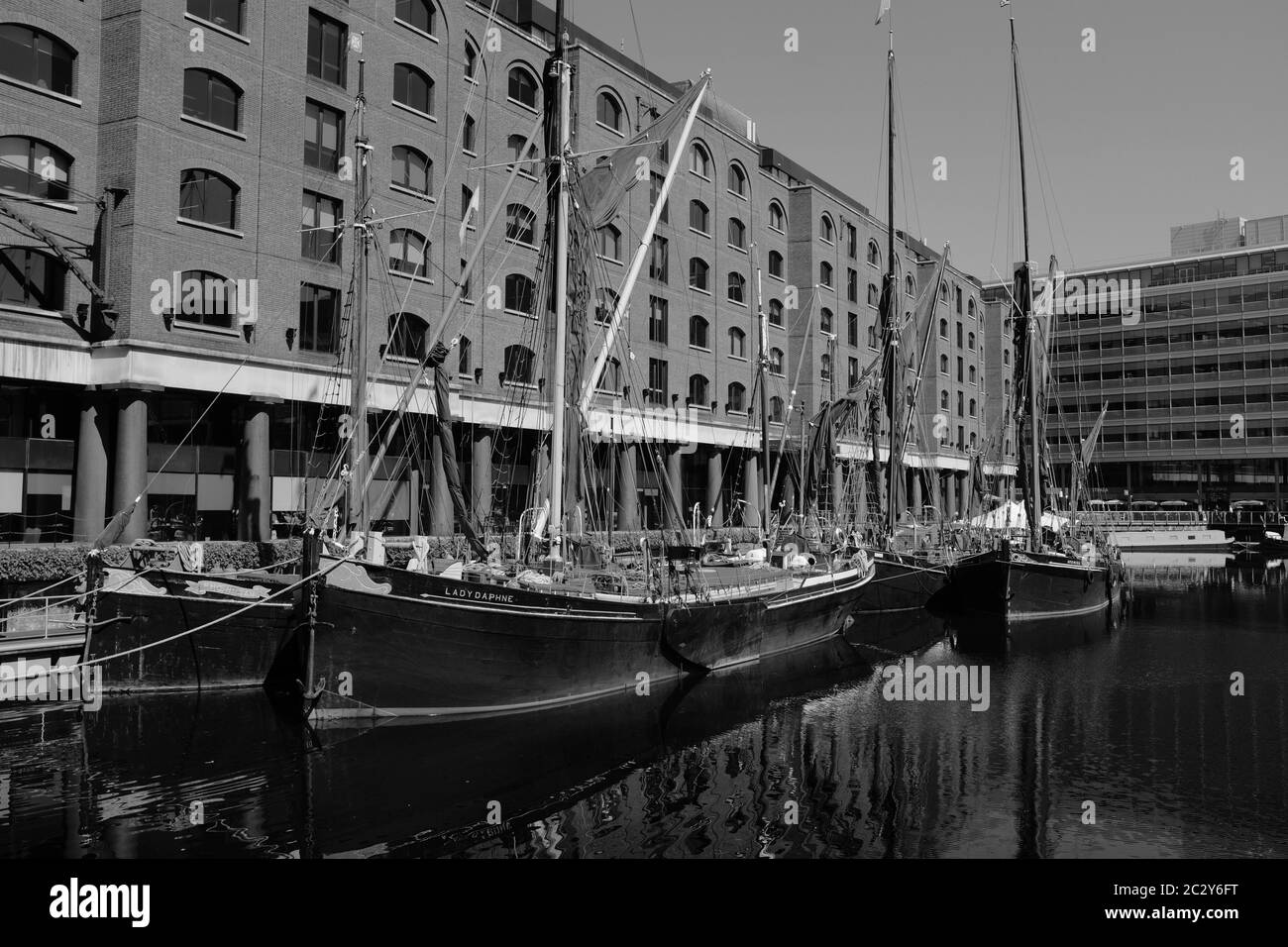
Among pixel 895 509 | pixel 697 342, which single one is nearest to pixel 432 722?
pixel 895 509

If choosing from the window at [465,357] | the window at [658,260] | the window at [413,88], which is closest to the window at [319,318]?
the window at [465,357]

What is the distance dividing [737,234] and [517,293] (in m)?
20.0

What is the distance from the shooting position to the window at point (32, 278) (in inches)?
1127

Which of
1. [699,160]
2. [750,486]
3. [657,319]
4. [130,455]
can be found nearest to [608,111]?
[699,160]

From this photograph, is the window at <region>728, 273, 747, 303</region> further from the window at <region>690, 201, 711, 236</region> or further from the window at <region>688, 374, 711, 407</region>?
the window at <region>688, 374, 711, 407</region>

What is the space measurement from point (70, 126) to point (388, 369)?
41.9ft

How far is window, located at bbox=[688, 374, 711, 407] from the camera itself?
54112mm

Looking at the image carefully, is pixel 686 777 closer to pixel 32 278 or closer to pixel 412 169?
pixel 32 278

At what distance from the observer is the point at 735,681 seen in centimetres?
2627

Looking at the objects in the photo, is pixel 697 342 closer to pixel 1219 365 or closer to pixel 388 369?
pixel 388 369

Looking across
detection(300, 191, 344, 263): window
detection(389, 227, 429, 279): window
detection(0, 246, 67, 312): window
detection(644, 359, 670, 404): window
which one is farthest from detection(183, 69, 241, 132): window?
detection(644, 359, 670, 404): window

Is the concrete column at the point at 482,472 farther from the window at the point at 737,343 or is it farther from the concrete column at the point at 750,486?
the concrete column at the point at 750,486

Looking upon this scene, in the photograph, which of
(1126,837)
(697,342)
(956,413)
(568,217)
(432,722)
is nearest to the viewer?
(1126,837)

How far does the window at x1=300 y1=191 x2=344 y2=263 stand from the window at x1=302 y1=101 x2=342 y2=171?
124 centimetres
